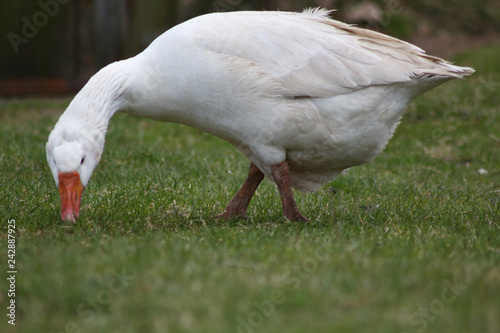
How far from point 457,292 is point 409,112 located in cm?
709

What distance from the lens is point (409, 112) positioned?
394 inches

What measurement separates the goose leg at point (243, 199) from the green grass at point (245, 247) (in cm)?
17

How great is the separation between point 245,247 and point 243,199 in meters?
1.32

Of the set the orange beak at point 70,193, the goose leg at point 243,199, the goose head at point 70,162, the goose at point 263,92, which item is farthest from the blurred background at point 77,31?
the orange beak at point 70,193

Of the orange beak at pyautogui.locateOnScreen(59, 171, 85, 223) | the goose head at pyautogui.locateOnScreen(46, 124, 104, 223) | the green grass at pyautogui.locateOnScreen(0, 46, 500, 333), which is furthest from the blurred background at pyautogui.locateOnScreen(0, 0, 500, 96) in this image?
the orange beak at pyautogui.locateOnScreen(59, 171, 85, 223)

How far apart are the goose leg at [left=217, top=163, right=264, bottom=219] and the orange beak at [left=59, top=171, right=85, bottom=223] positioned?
1.21 meters

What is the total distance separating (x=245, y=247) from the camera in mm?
4074

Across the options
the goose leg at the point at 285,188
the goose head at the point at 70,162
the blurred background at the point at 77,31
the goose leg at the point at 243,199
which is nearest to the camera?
the goose head at the point at 70,162

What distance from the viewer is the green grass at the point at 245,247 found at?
299 centimetres

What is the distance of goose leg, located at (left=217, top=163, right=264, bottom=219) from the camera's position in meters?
5.33

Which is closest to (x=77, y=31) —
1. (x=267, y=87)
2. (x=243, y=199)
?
(x=243, y=199)

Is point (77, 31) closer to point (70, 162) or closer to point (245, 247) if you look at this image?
point (70, 162)

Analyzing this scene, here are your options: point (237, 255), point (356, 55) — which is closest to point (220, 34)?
point (356, 55)

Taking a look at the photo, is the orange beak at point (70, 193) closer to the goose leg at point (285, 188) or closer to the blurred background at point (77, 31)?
the goose leg at point (285, 188)
